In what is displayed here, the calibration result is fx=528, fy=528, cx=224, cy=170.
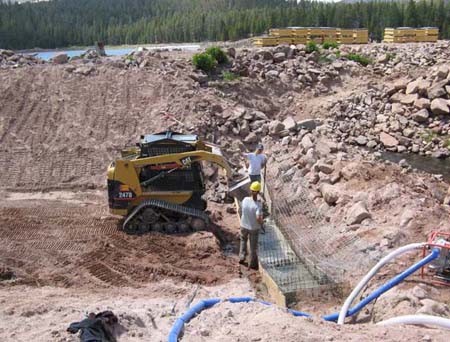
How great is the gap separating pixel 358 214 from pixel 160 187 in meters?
3.82

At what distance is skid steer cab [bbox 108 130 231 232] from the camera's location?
10133mm

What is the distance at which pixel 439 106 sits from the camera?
2023 cm

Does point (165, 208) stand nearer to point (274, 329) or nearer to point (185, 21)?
point (274, 329)

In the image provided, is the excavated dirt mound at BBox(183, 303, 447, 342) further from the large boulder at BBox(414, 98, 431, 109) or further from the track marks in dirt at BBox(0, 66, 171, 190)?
the large boulder at BBox(414, 98, 431, 109)

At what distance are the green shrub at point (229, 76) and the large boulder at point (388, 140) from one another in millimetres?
6014

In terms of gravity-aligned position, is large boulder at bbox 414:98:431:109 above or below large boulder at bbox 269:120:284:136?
above

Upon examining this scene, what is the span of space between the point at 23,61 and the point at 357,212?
1572 centimetres

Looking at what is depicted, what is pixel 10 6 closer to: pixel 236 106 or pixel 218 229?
pixel 236 106

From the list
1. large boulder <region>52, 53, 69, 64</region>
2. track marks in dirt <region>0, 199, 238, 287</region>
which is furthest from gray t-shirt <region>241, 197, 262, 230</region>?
large boulder <region>52, 53, 69, 64</region>

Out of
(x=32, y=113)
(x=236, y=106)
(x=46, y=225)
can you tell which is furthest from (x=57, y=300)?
(x=236, y=106)

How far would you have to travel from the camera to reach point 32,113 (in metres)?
16.4

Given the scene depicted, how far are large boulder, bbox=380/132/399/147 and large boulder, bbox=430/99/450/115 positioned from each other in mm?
2322

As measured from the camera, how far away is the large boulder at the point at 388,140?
19.5 metres

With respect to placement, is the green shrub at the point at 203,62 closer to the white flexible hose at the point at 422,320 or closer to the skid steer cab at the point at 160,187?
the skid steer cab at the point at 160,187
